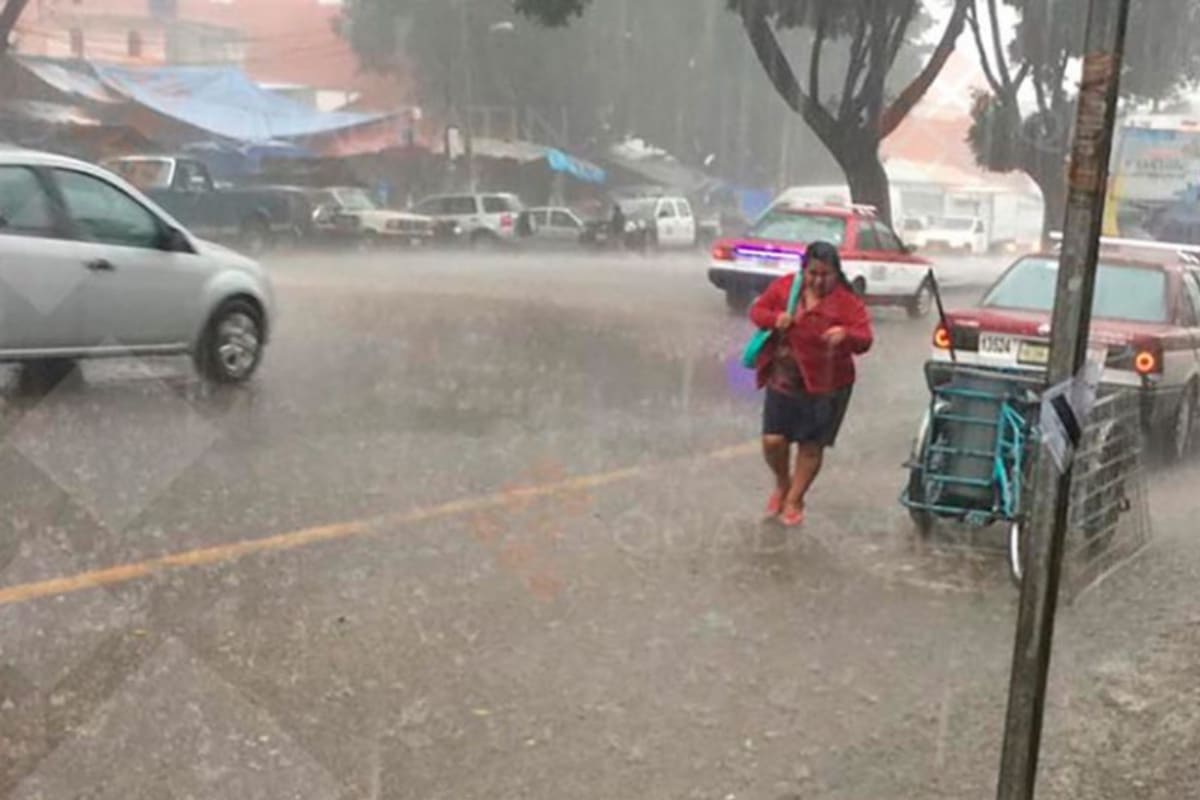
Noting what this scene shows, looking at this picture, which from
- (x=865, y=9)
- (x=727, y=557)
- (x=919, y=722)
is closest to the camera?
(x=919, y=722)

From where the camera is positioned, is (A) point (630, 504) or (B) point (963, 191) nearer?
(A) point (630, 504)

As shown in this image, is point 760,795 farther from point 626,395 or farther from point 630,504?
point 626,395

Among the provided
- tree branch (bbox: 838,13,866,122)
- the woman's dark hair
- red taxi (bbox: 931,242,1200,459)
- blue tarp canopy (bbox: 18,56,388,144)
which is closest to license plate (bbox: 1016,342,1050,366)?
red taxi (bbox: 931,242,1200,459)

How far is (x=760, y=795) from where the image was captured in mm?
4176

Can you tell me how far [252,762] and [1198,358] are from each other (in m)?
7.76

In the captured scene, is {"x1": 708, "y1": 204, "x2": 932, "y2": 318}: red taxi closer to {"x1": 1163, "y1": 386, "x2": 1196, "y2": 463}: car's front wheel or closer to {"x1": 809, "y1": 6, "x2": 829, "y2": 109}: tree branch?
{"x1": 809, "y1": 6, "x2": 829, "y2": 109}: tree branch

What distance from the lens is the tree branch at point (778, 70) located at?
2753 centimetres

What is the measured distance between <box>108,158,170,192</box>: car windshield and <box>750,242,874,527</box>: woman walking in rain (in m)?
21.4

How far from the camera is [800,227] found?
19.5m

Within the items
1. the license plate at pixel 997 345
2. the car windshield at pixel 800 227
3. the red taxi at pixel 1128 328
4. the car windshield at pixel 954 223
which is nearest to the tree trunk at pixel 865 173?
the car windshield at pixel 800 227

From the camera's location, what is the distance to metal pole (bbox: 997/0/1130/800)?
295 cm

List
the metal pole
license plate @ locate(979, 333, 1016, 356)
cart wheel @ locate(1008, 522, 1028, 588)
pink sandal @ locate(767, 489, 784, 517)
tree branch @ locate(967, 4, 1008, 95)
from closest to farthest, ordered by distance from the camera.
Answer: the metal pole < cart wheel @ locate(1008, 522, 1028, 588) < pink sandal @ locate(767, 489, 784, 517) < license plate @ locate(979, 333, 1016, 356) < tree branch @ locate(967, 4, 1008, 95)

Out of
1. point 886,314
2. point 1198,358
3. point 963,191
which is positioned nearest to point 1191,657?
point 1198,358

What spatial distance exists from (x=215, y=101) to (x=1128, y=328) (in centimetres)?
2748
